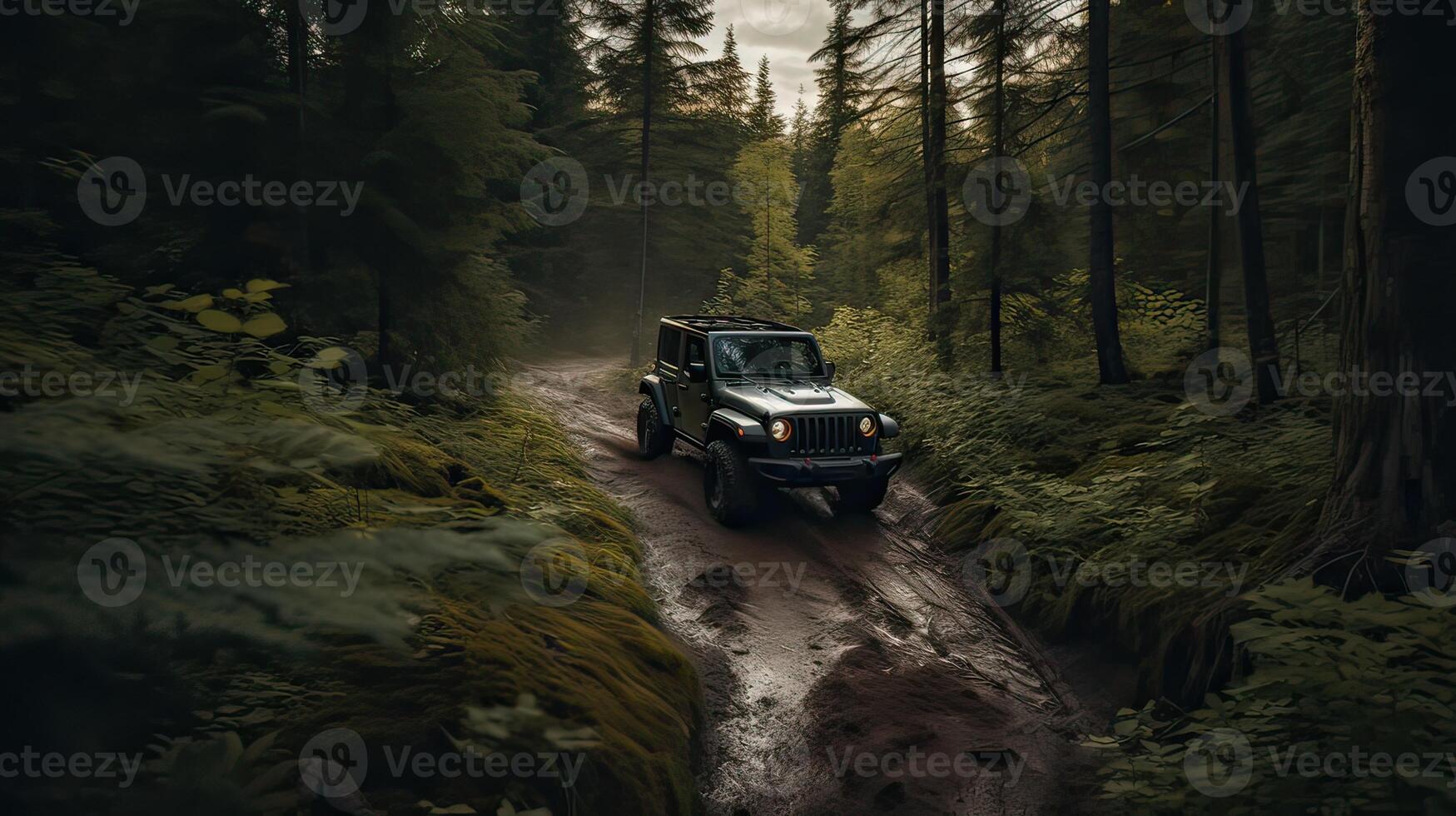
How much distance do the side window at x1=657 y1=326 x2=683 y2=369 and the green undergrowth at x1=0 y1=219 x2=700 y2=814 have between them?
614cm

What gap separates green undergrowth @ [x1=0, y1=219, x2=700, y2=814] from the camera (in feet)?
7.59

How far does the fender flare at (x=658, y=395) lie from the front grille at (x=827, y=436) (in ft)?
9.48

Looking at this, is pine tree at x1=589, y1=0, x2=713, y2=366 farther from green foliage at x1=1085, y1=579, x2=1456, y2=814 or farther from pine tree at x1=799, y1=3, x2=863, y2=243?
green foliage at x1=1085, y1=579, x2=1456, y2=814

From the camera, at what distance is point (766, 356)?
1040 centimetres

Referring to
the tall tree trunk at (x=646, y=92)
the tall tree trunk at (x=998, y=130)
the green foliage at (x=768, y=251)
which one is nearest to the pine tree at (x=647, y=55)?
the tall tree trunk at (x=646, y=92)

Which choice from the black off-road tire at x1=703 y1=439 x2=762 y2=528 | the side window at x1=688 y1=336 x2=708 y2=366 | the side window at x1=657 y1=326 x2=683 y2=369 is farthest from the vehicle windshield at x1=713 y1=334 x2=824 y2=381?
the black off-road tire at x1=703 y1=439 x2=762 y2=528

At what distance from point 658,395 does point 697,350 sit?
3.99ft

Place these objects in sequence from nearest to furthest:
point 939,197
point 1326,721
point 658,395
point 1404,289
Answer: point 1326,721, point 1404,289, point 658,395, point 939,197

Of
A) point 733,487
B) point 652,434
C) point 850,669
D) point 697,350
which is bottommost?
point 850,669

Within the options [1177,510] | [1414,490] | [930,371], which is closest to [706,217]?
[930,371]

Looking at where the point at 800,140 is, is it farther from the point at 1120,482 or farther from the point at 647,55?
the point at 1120,482

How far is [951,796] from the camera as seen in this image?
4.57 m

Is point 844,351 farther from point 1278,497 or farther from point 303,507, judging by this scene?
point 303,507

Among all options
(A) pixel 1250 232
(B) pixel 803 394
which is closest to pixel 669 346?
(B) pixel 803 394
